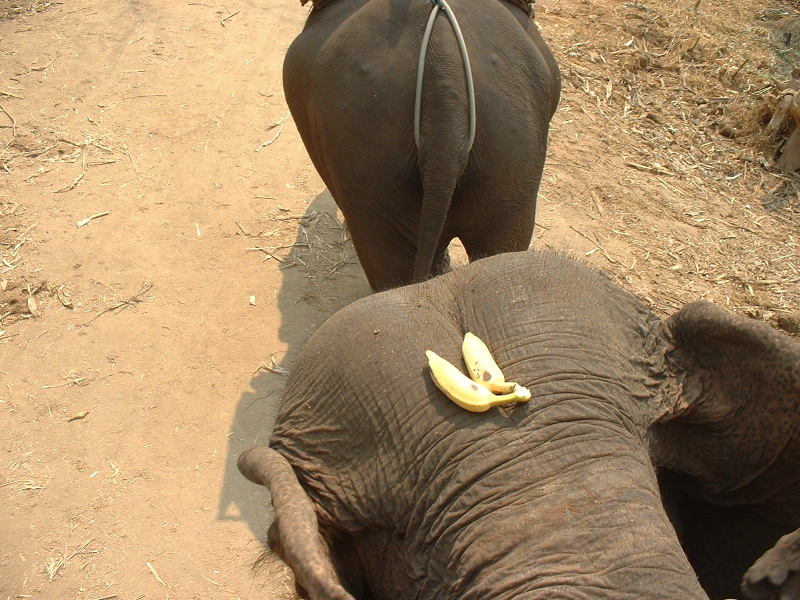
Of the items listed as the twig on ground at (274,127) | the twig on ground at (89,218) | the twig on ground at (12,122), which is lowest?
the twig on ground at (89,218)

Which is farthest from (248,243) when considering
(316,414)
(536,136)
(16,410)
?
(316,414)

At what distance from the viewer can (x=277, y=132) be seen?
6.95 m

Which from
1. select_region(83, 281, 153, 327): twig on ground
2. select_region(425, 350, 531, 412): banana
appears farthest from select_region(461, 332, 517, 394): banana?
select_region(83, 281, 153, 327): twig on ground

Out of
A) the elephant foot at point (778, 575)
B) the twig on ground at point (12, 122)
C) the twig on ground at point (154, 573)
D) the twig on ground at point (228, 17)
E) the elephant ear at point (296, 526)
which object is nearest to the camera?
the elephant foot at point (778, 575)

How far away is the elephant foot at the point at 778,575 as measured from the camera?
148 cm

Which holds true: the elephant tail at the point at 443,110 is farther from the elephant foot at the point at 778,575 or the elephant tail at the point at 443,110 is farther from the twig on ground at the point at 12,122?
the twig on ground at the point at 12,122

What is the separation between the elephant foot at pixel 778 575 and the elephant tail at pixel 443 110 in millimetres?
2169

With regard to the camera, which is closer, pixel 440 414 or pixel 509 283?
pixel 440 414

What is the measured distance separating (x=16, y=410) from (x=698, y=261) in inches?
197

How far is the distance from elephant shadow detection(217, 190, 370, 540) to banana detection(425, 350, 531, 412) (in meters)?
2.39

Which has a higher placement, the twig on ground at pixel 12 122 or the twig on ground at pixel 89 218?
the twig on ground at pixel 12 122

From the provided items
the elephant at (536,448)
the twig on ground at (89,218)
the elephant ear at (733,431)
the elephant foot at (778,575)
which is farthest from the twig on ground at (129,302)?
the elephant foot at (778,575)

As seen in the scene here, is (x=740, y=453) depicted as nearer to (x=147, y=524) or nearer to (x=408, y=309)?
(x=408, y=309)

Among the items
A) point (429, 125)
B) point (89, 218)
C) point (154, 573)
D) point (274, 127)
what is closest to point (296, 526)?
point (429, 125)
